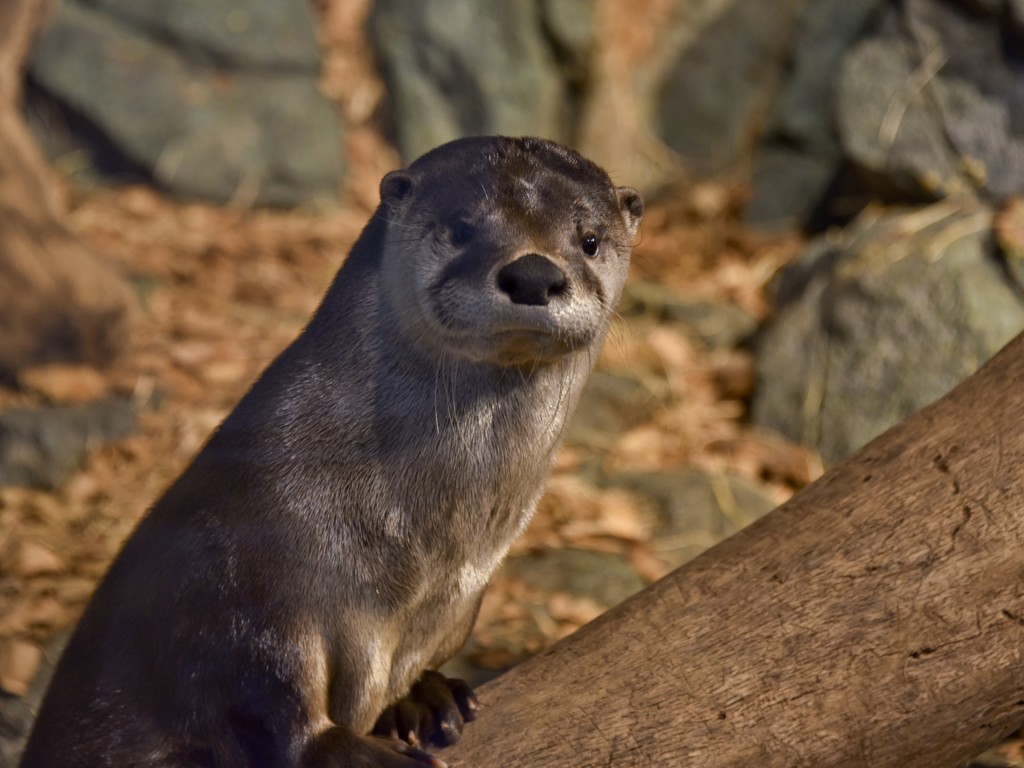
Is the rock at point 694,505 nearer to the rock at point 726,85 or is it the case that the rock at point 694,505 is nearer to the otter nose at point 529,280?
the otter nose at point 529,280

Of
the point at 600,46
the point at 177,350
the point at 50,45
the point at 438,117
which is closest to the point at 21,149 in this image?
the point at 177,350

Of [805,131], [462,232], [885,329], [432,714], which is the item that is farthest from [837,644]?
[805,131]

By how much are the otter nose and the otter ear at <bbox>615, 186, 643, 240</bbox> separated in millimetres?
439

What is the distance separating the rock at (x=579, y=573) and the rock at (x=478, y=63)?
2914 millimetres

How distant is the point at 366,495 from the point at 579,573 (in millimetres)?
1814

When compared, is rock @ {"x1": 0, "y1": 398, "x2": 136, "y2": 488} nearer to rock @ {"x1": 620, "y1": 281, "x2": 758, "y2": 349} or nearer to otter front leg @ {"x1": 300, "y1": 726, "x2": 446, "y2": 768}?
rock @ {"x1": 620, "y1": 281, "x2": 758, "y2": 349}

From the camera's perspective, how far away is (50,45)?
6.06 m

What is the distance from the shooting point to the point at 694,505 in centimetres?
418

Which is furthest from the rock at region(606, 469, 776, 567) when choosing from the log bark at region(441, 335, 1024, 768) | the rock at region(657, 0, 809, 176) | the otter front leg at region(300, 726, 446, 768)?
the rock at region(657, 0, 809, 176)

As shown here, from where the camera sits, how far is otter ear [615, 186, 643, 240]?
2.36m

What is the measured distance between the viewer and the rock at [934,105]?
4.57 meters

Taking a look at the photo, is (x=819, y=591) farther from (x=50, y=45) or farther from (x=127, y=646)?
(x=50, y=45)

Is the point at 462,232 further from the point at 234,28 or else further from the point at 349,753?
the point at 234,28

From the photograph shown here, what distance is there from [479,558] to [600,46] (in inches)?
180
